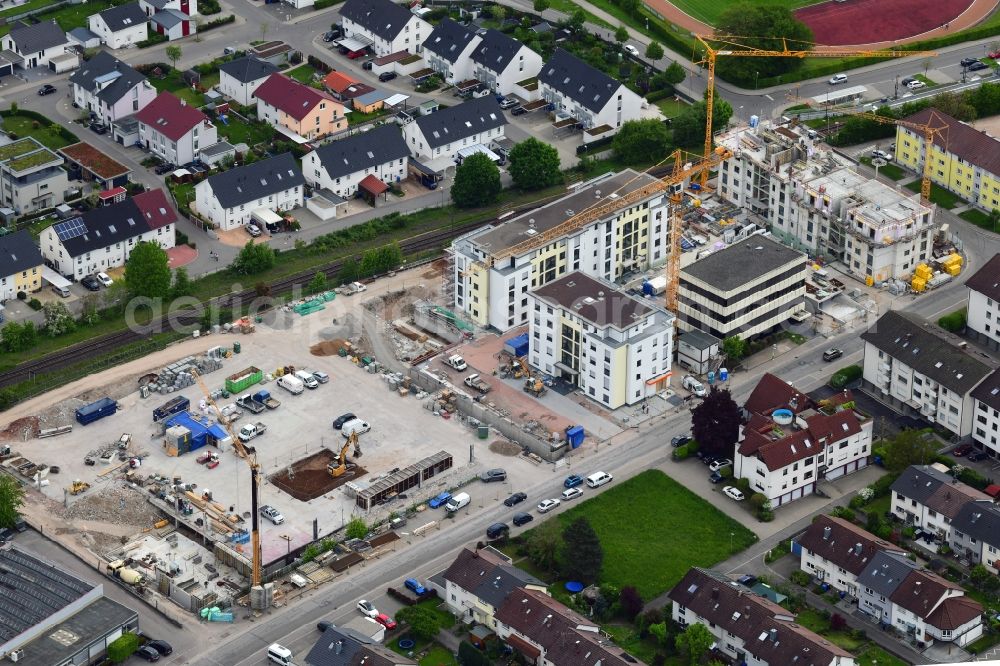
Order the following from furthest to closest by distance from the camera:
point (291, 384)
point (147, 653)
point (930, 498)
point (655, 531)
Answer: point (291, 384)
point (655, 531)
point (930, 498)
point (147, 653)

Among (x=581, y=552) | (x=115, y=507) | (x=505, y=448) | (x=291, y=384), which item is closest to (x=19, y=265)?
(x=291, y=384)

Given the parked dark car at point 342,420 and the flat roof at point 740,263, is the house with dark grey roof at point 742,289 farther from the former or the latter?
the parked dark car at point 342,420

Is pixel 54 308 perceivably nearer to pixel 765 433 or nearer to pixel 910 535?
pixel 765 433

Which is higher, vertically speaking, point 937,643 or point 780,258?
point 780,258

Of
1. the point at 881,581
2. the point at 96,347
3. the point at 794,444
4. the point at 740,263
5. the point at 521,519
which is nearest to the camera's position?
the point at 881,581

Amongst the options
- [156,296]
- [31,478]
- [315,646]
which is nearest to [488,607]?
[315,646]

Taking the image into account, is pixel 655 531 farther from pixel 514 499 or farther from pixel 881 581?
pixel 881 581

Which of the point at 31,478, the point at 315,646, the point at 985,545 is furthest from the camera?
the point at 31,478
